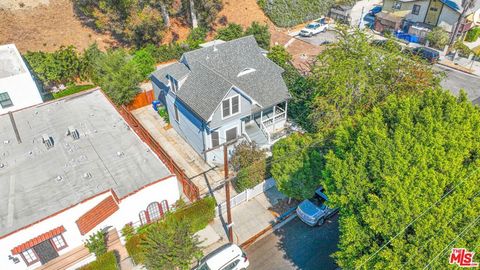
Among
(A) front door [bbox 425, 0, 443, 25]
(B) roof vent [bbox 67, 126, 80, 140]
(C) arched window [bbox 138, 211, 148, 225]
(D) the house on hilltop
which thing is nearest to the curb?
(C) arched window [bbox 138, 211, 148, 225]

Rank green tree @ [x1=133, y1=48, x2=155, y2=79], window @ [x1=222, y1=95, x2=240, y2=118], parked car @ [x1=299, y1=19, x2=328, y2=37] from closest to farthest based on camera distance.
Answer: window @ [x1=222, y1=95, x2=240, y2=118] → green tree @ [x1=133, y1=48, x2=155, y2=79] → parked car @ [x1=299, y1=19, x2=328, y2=37]

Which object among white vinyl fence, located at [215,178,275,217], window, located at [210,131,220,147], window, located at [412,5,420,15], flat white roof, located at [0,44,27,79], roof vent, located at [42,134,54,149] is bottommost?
white vinyl fence, located at [215,178,275,217]

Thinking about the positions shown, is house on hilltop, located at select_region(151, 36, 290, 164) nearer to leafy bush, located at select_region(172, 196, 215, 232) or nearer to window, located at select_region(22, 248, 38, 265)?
leafy bush, located at select_region(172, 196, 215, 232)

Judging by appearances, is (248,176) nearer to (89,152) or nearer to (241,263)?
(241,263)

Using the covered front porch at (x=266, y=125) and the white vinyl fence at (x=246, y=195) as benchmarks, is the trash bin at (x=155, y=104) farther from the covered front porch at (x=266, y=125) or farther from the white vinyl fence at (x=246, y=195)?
the white vinyl fence at (x=246, y=195)

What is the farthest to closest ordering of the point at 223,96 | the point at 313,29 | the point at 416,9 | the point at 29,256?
the point at 313,29 → the point at 416,9 → the point at 223,96 → the point at 29,256

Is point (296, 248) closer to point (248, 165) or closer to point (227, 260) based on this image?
point (227, 260)

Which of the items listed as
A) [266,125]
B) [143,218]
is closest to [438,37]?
[266,125]
